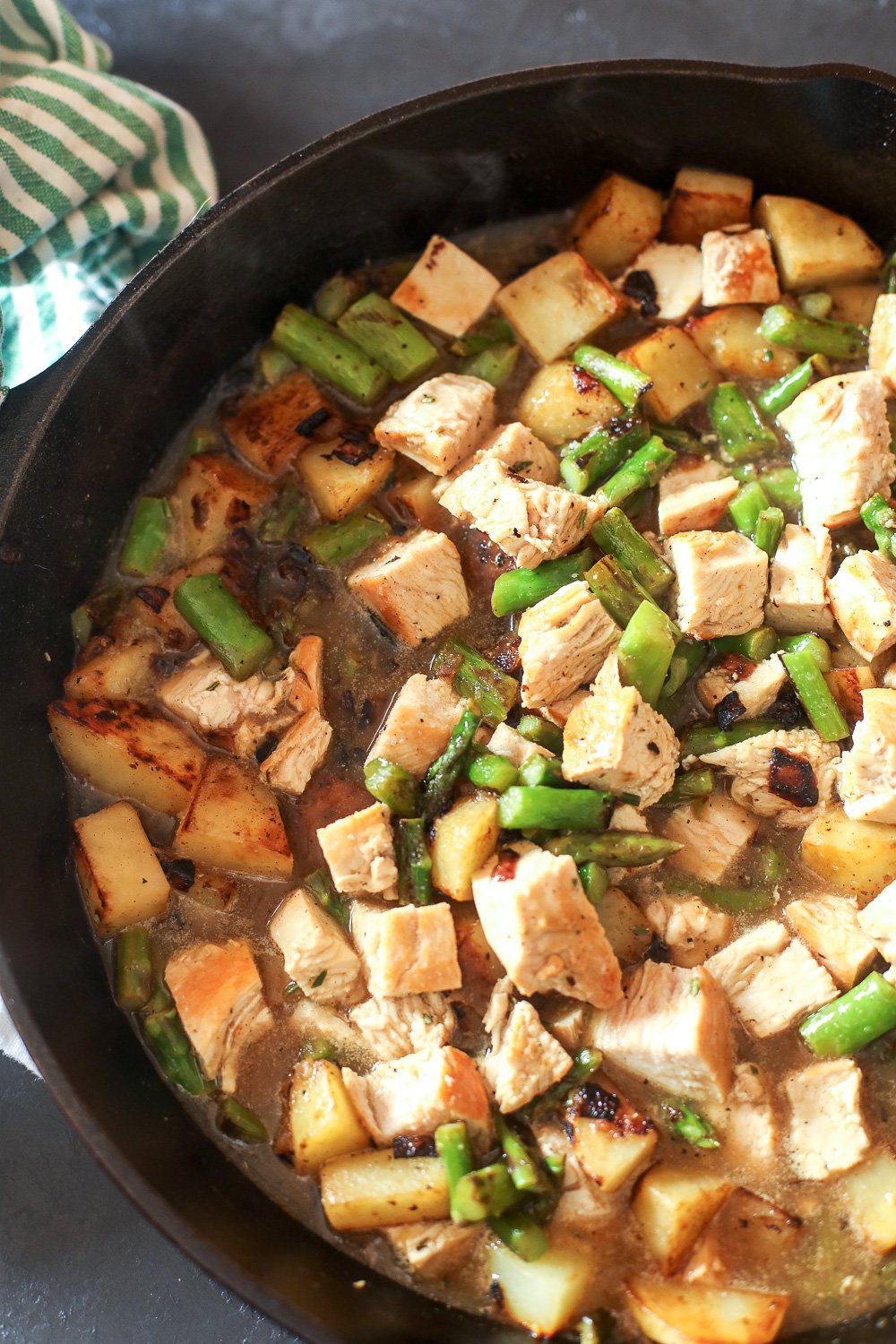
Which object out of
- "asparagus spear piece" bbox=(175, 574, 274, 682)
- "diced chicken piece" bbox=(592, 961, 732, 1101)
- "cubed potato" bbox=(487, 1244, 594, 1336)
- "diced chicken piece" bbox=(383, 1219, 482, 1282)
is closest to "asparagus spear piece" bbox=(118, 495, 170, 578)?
"asparagus spear piece" bbox=(175, 574, 274, 682)

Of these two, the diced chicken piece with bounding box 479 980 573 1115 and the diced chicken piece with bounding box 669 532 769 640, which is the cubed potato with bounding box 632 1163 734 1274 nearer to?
the diced chicken piece with bounding box 479 980 573 1115

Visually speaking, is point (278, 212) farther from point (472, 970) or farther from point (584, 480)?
point (472, 970)

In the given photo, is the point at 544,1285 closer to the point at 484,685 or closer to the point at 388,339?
the point at 484,685

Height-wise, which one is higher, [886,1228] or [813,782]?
[813,782]

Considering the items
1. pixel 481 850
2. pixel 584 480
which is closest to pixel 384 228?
pixel 584 480

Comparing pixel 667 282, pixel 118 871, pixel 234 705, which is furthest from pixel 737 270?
pixel 118 871

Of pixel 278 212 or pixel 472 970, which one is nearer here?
pixel 472 970
